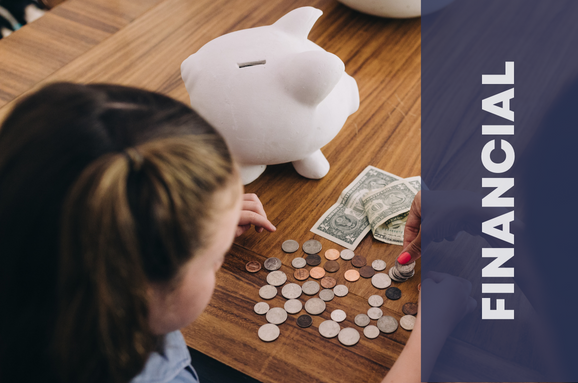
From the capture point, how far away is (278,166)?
1139mm

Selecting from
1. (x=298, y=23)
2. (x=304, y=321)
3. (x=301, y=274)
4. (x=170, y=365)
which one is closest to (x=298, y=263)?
(x=301, y=274)

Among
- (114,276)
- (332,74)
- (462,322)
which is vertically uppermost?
(114,276)

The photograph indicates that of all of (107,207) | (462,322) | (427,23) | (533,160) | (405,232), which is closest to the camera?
(107,207)

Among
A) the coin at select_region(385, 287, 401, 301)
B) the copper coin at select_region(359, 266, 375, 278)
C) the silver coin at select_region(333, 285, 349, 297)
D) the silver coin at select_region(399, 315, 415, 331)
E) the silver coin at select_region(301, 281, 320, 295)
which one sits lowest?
the silver coin at select_region(399, 315, 415, 331)

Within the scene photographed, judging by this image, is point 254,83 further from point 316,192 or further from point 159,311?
point 159,311

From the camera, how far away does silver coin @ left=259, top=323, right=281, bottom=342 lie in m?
0.81

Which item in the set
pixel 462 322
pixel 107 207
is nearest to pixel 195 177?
pixel 107 207

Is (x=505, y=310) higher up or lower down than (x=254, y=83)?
lower down

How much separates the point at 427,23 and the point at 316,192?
0.77 meters

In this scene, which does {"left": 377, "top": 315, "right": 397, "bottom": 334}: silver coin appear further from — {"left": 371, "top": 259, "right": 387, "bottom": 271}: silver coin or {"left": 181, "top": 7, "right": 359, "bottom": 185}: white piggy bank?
{"left": 181, "top": 7, "right": 359, "bottom": 185}: white piggy bank

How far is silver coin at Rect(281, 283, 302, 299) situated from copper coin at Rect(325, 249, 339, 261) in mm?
91

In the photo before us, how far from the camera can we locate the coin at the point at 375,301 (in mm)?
855

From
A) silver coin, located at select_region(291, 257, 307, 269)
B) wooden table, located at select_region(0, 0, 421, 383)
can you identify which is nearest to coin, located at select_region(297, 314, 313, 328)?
wooden table, located at select_region(0, 0, 421, 383)

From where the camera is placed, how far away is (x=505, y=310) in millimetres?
820
